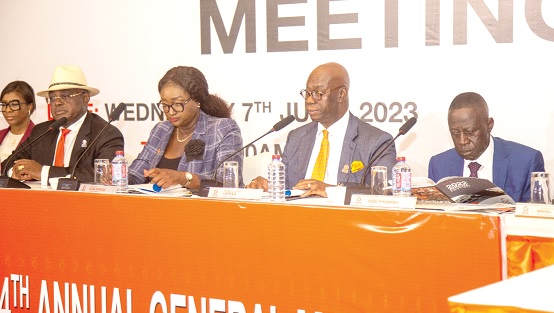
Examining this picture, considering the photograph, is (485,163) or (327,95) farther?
(327,95)

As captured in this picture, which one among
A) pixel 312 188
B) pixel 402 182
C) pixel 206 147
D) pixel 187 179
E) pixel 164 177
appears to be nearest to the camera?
pixel 402 182

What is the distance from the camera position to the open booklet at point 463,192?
3094mm

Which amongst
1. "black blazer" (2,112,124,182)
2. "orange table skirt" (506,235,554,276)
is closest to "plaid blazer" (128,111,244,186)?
"black blazer" (2,112,124,182)

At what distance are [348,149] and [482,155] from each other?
676 millimetres

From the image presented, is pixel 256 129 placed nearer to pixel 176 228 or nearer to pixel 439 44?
pixel 439 44

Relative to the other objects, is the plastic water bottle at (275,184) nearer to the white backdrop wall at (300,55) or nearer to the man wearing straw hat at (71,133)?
the white backdrop wall at (300,55)

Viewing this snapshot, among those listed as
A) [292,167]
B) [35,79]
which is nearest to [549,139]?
[292,167]

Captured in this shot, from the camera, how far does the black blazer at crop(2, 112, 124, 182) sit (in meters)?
4.35

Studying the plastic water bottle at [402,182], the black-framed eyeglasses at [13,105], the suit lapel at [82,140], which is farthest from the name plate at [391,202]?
the black-framed eyeglasses at [13,105]

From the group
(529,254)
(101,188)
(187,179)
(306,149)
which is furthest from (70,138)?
(529,254)

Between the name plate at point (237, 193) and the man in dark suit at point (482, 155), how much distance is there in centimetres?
147

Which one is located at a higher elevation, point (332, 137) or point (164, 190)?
point (332, 137)

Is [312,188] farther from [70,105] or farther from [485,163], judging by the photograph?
[70,105]

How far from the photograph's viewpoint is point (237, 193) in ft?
9.80
